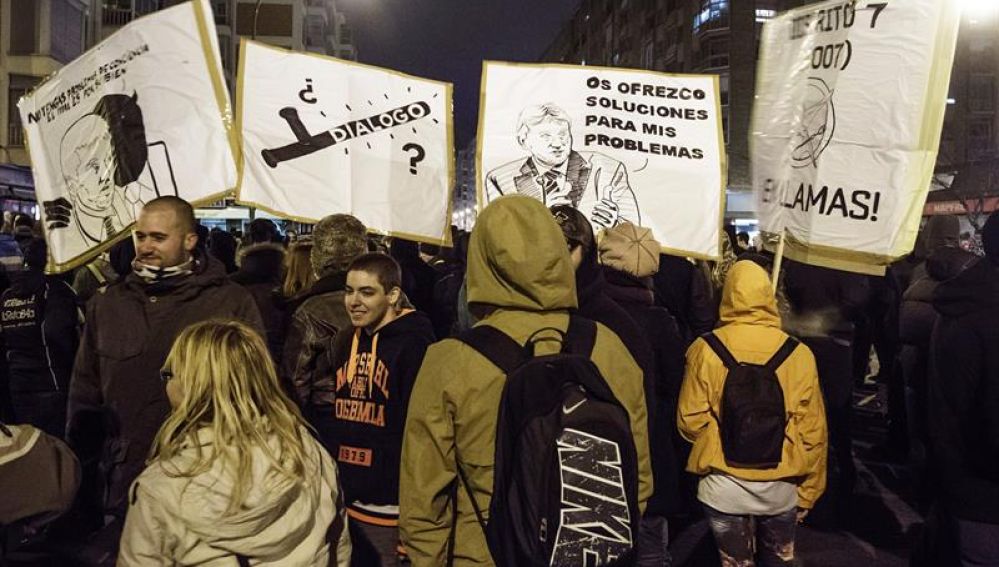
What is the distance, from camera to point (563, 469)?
6.93 ft

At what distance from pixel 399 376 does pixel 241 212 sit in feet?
125

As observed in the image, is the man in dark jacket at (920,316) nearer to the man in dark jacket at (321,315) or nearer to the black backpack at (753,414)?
the black backpack at (753,414)

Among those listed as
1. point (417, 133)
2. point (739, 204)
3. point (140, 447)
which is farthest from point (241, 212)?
point (140, 447)

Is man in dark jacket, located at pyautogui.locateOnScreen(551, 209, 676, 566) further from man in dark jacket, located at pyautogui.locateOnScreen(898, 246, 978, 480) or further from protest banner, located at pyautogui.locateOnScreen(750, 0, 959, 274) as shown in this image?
man in dark jacket, located at pyautogui.locateOnScreen(898, 246, 978, 480)

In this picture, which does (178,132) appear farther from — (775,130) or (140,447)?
(775,130)

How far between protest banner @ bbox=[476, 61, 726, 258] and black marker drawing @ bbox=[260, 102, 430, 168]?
1.94 ft

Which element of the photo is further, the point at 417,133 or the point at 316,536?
the point at 417,133

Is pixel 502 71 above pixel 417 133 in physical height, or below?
above

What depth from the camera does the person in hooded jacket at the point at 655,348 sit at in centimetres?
394

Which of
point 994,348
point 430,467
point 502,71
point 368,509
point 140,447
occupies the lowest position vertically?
point 368,509

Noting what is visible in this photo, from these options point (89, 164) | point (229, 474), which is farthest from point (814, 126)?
point (89, 164)

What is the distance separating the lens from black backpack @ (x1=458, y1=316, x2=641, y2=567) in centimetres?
211

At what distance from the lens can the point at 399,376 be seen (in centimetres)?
344

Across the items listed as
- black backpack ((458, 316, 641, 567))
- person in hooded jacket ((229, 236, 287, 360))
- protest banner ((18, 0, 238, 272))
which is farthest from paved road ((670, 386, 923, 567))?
protest banner ((18, 0, 238, 272))
